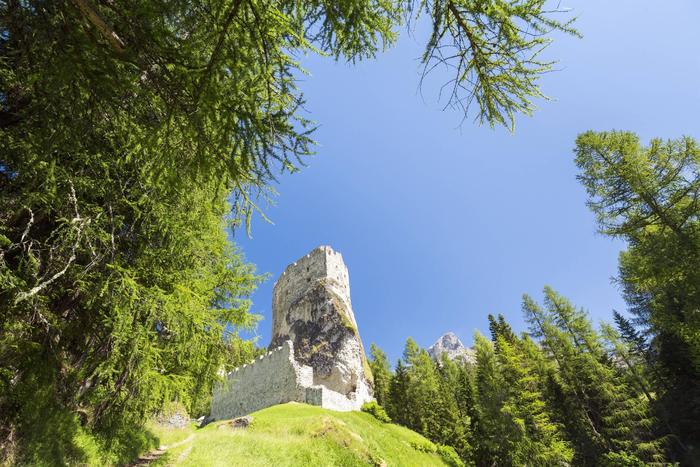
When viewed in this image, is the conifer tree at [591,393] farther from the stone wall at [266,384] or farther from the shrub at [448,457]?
the stone wall at [266,384]

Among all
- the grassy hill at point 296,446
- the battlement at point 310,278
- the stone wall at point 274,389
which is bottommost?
the grassy hill at point 296,446

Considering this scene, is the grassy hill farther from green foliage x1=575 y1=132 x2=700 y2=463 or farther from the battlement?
the battlement

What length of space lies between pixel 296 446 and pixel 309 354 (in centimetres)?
2191

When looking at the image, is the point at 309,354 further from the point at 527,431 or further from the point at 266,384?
the point at 527,431

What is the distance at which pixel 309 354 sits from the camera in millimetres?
34156

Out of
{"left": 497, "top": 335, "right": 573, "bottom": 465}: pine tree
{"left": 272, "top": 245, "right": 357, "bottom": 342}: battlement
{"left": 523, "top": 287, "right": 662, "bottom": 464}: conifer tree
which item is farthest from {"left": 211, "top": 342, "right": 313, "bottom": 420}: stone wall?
{"left": 523, "top": 287, "right": 662, "bottom": 464}: conifer tree

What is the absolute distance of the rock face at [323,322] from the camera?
31.2m

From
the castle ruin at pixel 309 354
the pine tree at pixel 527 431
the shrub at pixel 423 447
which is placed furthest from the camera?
the castle ruin at pixel 309 354

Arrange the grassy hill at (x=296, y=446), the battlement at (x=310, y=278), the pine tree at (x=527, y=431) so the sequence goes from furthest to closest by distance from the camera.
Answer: the battlement at (x=310, y=278)
the pine tree at (x=527, y=431)
the grassy hill at (x=296, y=446)

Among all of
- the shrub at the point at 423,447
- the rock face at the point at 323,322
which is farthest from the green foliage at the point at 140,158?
the rock face at the point at 323,322

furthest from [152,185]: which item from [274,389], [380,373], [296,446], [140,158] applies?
[380,373]

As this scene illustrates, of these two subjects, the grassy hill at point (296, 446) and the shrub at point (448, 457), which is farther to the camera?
the shrub at point (448, 457)

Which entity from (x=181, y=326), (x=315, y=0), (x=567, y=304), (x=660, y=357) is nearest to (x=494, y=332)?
(x=567, y=304)

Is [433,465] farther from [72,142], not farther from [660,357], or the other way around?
[660,357]
